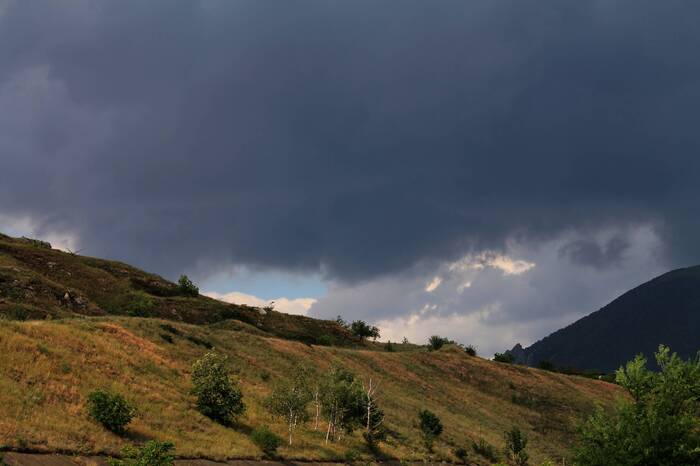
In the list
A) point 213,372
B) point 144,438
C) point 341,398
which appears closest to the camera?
point 144,438

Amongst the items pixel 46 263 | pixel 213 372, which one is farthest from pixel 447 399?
pixel 46 263

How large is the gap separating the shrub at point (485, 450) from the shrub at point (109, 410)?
41.3 metres

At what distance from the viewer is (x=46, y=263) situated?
339 ft

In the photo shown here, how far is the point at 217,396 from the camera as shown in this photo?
4209 centimetres

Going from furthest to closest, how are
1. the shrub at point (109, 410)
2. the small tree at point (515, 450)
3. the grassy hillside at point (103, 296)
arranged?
the grassy hillside at point (103, 296) < the small tree at point (515, 450) < the shrub at point (109, 410)

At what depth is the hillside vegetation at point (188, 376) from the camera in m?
32.5

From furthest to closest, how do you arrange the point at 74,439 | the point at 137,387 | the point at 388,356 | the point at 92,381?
the point at 388,356 < the point at 137,387 < the point at 92,381 < the point at 74,439

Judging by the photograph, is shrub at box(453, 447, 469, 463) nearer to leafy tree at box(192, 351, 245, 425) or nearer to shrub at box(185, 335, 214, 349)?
leafy tree at box(192, 351, 245, 425)

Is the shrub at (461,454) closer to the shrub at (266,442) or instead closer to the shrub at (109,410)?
the shrub at (266,442)

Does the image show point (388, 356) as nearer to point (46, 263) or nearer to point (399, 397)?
point (399, 397)

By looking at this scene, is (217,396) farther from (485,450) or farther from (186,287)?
(186,287)

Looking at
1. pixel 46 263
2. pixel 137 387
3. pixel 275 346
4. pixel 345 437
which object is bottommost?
pixel 345 437

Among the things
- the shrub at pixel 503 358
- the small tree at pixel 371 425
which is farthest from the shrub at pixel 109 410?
the shrub at pixel 503 358

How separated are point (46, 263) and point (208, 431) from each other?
259 ft
